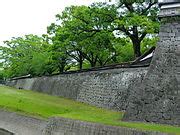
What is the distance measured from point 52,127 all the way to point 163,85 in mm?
4019

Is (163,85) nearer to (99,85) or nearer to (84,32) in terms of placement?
(99,85)

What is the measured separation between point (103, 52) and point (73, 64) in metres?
7.12

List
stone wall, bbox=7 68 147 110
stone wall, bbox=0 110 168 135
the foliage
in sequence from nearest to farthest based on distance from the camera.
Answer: stone wall, bbox=0 110 168 135, stone wall, bbox=7 68 147 110, the foliage

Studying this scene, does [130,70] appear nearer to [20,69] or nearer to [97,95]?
[97,95]

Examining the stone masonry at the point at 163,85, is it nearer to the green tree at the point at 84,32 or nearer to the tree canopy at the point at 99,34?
the tree canopy at the point at 99,34

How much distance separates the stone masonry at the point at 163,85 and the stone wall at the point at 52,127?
4.83 ft

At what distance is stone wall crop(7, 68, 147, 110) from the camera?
16172 mm

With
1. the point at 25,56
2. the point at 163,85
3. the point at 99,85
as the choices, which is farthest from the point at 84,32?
the point at 25,56

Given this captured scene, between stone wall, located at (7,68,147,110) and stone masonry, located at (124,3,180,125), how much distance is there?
443 centimetres

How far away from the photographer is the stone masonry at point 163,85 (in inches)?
408

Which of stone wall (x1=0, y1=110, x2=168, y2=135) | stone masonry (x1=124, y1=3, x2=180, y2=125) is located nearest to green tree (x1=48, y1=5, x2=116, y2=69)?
stone wall (x1=0, y1=110, x2=168, y2=135)

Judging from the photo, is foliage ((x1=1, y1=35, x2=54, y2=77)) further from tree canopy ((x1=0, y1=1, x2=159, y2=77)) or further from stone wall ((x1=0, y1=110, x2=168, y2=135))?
stone wall ((x1=0, y1=110, x2=168, y2=135))

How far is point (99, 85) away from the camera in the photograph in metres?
18.8

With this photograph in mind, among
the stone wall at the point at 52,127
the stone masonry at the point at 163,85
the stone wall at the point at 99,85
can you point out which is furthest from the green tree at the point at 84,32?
the stone masonry at the point at 163,85
